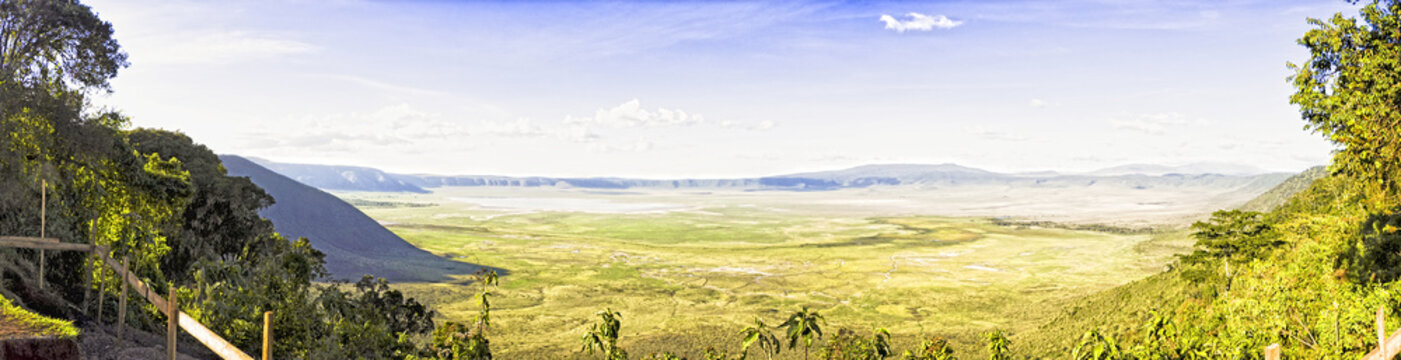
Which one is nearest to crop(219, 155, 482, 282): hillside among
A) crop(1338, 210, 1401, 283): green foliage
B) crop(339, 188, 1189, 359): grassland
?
crop(339, 188, 1189, 359): grassland

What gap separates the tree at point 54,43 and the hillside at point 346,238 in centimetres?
5391

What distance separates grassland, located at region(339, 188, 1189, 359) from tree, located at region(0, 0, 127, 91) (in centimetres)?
2700

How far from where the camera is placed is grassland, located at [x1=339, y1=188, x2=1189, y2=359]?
60.5 meters

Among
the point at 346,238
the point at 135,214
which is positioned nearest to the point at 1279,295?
the point at 135,214

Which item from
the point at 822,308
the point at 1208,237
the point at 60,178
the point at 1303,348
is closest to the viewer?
the point at 1303,348

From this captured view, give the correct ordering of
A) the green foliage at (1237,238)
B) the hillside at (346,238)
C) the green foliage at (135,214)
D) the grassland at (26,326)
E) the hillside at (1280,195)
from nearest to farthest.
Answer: the grassland at (26,326) → the green foliage at (135,214) → the green foliage at (1237,238) → the hillside at (346,238) → the hillside at (1280,195)

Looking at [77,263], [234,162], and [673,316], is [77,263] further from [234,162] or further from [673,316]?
[234,162]

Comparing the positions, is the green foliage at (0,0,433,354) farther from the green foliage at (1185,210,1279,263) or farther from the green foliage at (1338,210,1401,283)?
the green foliage at (1185,210,1279,263)

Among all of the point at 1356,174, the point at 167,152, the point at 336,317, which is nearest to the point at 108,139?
the point at 167,152

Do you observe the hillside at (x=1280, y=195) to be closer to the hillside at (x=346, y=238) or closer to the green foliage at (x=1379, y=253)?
the green foliage at (x=1379, y=253)

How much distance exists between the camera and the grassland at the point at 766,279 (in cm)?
6053

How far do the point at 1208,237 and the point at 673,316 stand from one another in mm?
40454

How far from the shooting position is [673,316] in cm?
6500

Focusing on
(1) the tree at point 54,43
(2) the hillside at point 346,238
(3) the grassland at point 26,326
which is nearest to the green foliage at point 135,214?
(1) the tree at point 54,43
